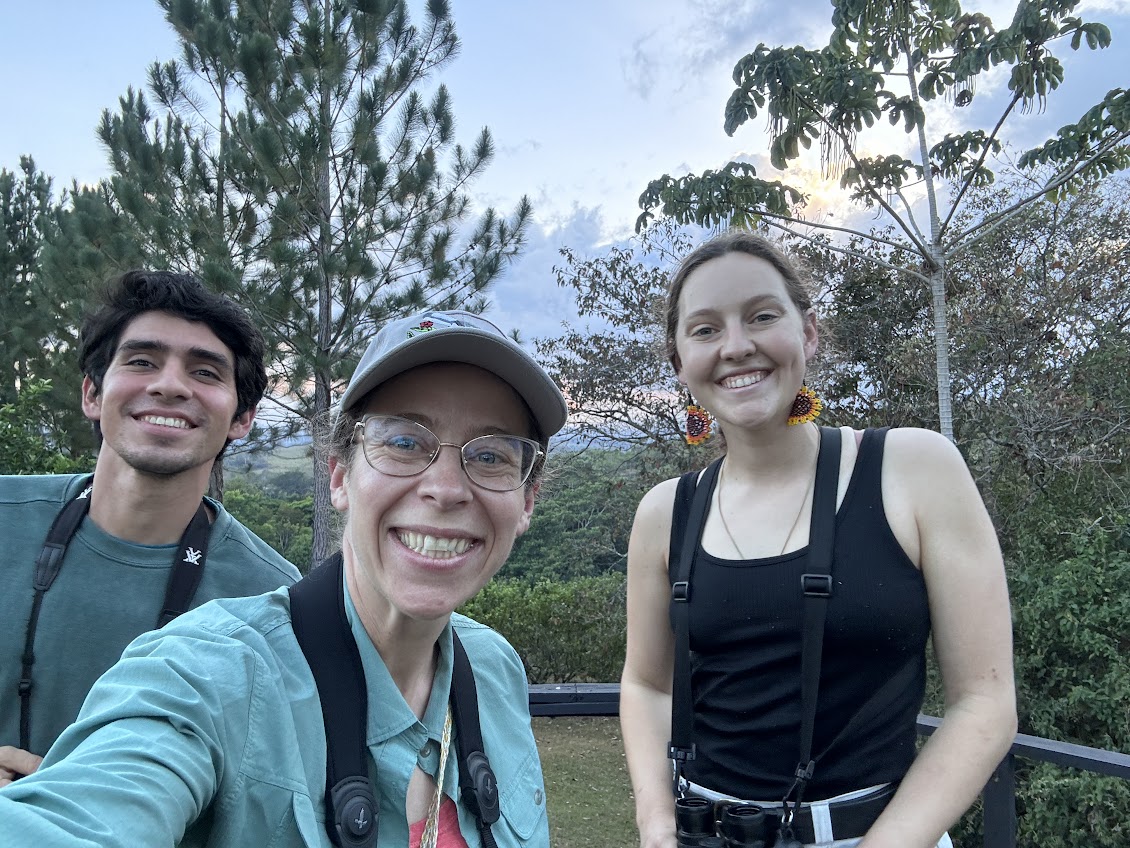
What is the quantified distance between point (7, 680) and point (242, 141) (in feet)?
26.4

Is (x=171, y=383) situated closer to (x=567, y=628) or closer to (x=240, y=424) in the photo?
(x=240, y=424)

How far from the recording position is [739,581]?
59.6 inches

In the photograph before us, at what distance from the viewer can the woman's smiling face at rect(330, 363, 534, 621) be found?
1.11 meters

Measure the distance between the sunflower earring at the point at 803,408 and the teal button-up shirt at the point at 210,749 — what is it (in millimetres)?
935

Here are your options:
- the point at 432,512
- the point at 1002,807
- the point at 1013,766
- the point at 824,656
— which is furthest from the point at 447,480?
the point at 1002,807

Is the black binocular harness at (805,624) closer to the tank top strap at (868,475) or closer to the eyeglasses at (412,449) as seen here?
the tank top strap at (868,475)

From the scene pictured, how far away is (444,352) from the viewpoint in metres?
1.14

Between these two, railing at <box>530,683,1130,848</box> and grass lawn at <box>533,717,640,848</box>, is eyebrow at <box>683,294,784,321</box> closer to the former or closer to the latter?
railing at <box>530,683,1130,848</box>

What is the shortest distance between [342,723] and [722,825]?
0.81m

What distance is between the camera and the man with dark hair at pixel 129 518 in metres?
1.73

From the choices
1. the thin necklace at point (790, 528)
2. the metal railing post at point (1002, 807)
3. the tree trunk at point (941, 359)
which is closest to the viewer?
the thin necklace at point (790, 528)

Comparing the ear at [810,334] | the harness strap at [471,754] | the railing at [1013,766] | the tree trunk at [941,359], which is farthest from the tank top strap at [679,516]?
the tree trunk at [941,359]

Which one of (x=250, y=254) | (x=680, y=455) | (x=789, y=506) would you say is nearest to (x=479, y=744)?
(x=789, y=506)

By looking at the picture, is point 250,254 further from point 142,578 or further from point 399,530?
point 399,530
